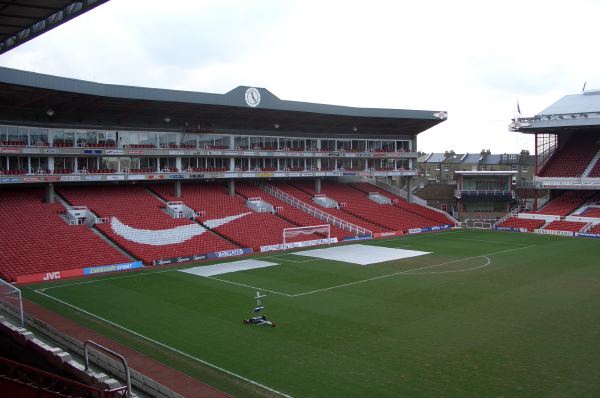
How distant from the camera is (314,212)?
52.5 m

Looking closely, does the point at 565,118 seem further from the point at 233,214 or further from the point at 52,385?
the point at 52,385

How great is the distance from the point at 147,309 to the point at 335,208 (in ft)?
111

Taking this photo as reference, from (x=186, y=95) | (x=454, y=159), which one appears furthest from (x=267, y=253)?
(x=454, y=159)

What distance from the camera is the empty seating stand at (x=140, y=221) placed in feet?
124

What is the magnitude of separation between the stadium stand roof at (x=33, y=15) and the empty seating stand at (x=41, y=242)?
51.4ft

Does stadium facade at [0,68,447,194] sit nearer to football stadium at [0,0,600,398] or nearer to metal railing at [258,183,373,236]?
football stadium at [0,0,600,398]

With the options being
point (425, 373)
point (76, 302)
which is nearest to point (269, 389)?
point (425, 373)

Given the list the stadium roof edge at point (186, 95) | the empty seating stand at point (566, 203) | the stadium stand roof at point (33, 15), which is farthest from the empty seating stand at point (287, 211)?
the stadium stand roof at point (33, 15)

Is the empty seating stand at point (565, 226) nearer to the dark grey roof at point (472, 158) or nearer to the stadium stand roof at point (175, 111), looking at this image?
the stadium stand roof at point (175, 111)

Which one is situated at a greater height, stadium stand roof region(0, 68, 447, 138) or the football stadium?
stadium stand roof region(0, 68, 447, 138)

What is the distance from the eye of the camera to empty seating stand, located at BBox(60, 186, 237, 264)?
3772 centimetres

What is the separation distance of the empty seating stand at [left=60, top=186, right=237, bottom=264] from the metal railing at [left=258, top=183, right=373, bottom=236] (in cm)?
1310

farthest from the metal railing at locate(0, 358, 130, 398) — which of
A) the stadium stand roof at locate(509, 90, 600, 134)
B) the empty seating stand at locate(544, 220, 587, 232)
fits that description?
the stadium stand roof at locate(509, 90, 600, 134)

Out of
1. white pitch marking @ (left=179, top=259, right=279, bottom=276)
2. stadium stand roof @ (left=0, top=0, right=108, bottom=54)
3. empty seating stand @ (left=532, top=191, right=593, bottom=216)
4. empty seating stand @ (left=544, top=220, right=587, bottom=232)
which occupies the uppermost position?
stadium stand roof @ (left=0, top=0, right=108, bottom=54)
